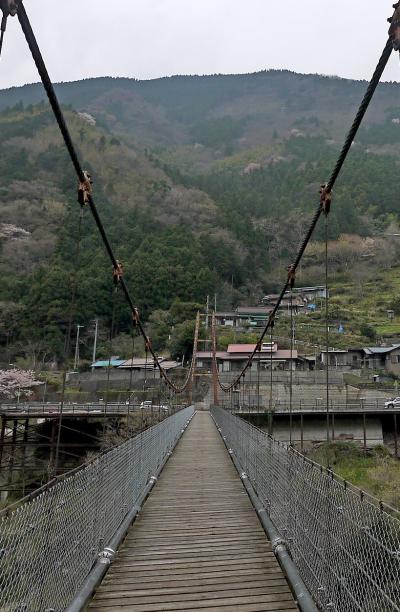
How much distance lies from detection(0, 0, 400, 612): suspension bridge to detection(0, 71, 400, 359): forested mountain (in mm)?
17046

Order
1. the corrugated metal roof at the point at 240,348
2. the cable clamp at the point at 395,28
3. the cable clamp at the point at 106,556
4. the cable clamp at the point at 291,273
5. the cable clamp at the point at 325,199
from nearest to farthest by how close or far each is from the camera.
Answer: the cable clamp at the point at 395,28, the cable clamp at the point at 106,556, the cable clamp at the point at 325,199, the cable clamp at the point at 291,273, the corrugated metal roof at the point at 240,348

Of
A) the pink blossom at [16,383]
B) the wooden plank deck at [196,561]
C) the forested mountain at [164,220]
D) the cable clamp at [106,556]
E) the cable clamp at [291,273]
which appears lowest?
the wooden plank deck at [196,561]

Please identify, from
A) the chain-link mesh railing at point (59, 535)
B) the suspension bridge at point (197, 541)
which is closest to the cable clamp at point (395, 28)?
the suspension bridge at point (197, 541)

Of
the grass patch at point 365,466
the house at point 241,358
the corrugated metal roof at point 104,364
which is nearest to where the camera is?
the grass patch at point 365,466

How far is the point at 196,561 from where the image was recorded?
322 cm

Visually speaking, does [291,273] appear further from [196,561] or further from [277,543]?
[196,561]

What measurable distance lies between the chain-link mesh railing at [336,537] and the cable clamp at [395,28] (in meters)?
2.26

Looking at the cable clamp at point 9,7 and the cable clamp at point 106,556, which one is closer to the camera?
the cable clamp at point 9,7

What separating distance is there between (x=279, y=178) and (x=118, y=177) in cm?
2826

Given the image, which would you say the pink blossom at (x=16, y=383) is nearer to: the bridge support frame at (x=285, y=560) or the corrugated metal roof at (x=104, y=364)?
the corrugated metal roof at (x=104, y=364)

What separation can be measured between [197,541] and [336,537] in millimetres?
1641

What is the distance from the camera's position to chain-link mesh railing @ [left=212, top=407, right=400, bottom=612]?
73.9 inches

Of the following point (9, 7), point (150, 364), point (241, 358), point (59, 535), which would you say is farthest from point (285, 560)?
point (241, 358)

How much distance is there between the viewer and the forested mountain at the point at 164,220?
37.6 meters
